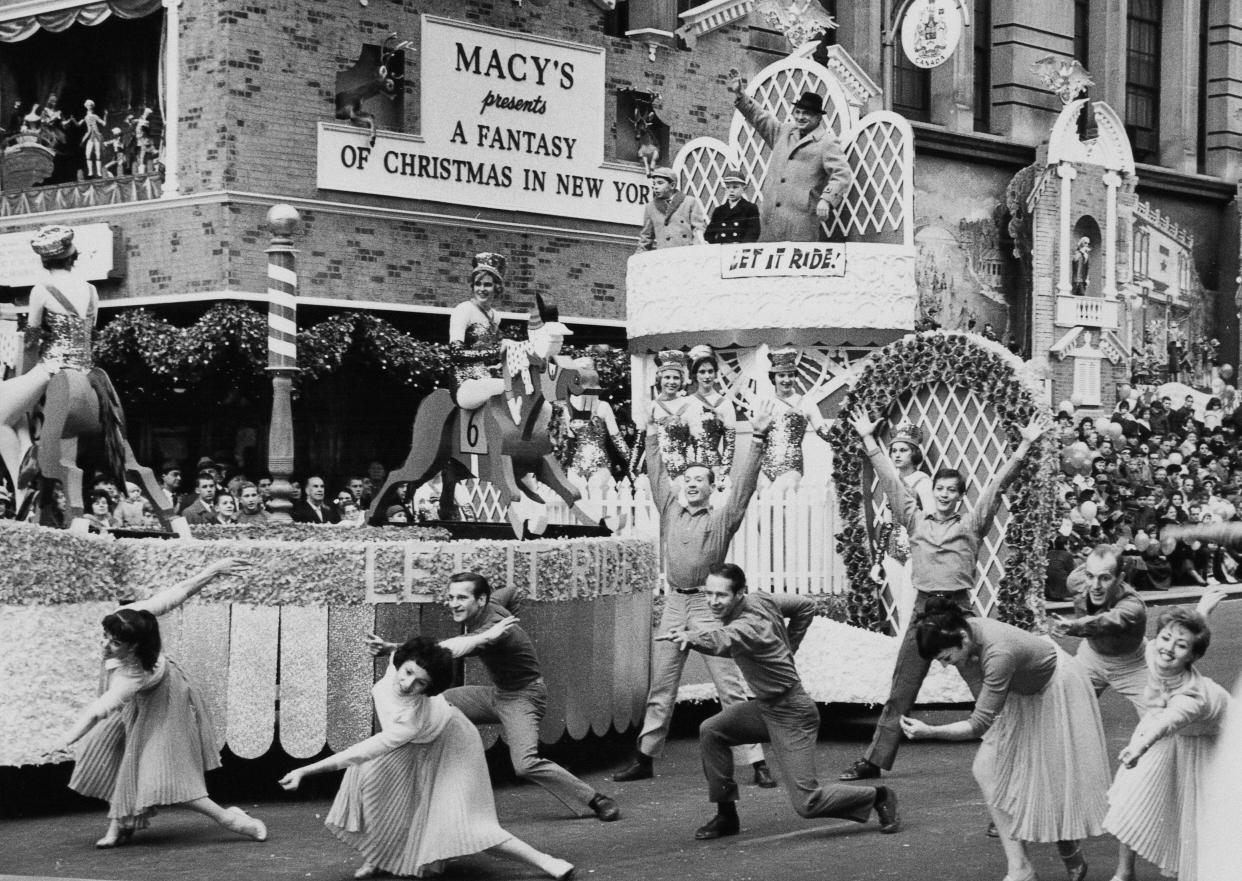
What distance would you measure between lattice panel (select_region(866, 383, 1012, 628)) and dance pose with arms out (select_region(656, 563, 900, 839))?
5.01 m

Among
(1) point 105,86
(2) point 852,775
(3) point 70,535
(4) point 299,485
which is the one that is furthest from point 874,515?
(1) point 105,86

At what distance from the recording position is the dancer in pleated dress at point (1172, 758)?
7984 millimetres

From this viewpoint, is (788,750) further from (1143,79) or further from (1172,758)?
(1143,79)

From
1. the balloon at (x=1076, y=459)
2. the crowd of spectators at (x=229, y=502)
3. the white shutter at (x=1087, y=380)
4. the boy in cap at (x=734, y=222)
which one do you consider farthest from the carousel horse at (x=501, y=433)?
the white shutter at (x=1087, y=380)

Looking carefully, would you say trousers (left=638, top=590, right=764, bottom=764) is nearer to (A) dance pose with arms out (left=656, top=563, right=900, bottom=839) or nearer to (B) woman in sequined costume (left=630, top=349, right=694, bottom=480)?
(A) dance pose with arms out (left=656, top=563, right=900, bottom=839)

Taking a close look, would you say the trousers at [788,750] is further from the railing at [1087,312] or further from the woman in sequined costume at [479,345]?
the railing at [1087,312]

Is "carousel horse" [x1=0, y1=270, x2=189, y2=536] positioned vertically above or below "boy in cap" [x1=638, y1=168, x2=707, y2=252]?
below

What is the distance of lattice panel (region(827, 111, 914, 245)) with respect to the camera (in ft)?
62.7

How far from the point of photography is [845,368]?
18.8 meters

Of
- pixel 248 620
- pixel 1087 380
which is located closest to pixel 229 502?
pixel 248 620

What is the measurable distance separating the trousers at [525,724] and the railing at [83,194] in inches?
537

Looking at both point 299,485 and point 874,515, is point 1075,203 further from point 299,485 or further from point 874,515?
point 874,515

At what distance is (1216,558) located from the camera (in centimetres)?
2477

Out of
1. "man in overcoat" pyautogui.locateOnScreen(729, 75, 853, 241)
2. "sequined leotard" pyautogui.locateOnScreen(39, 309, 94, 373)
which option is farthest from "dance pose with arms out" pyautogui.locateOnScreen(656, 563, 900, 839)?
"man in overcoat" pyautogui.locateOnScreen(729, 75, 853, 241)
